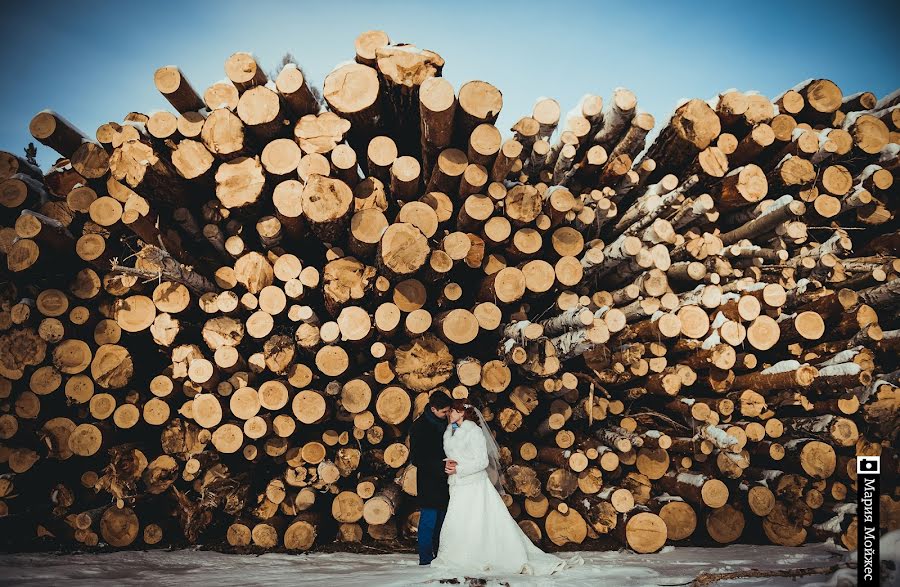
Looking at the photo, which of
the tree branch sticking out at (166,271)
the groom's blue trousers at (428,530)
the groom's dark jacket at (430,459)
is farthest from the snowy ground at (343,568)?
the tree branch sticking out at (166,271)

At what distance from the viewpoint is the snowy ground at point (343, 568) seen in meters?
3.00

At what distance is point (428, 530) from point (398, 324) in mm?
1629

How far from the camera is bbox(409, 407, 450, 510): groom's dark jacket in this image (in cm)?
371

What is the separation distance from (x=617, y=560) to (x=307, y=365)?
2.90 meters

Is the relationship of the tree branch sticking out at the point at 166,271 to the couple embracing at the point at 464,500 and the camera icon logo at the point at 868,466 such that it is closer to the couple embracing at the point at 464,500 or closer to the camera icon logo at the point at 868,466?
the couple embracing at the point at 464,500

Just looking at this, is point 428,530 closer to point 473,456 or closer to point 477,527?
point 477,527

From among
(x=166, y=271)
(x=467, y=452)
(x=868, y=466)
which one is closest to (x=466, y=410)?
(x=467, y=452)

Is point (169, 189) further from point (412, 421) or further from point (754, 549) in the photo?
point (754, 549)

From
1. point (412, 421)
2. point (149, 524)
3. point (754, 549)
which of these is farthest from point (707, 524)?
point (149, 524)

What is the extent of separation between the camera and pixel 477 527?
346cm

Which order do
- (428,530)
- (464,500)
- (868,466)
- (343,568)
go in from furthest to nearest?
(428,530), (464,500), (343,568), (868,466)

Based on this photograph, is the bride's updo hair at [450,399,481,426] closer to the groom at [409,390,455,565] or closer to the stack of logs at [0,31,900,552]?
the groom at [409,390,455,565]

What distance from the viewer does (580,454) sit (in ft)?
13.1

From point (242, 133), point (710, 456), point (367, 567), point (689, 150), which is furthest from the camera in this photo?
point (689, 150)
